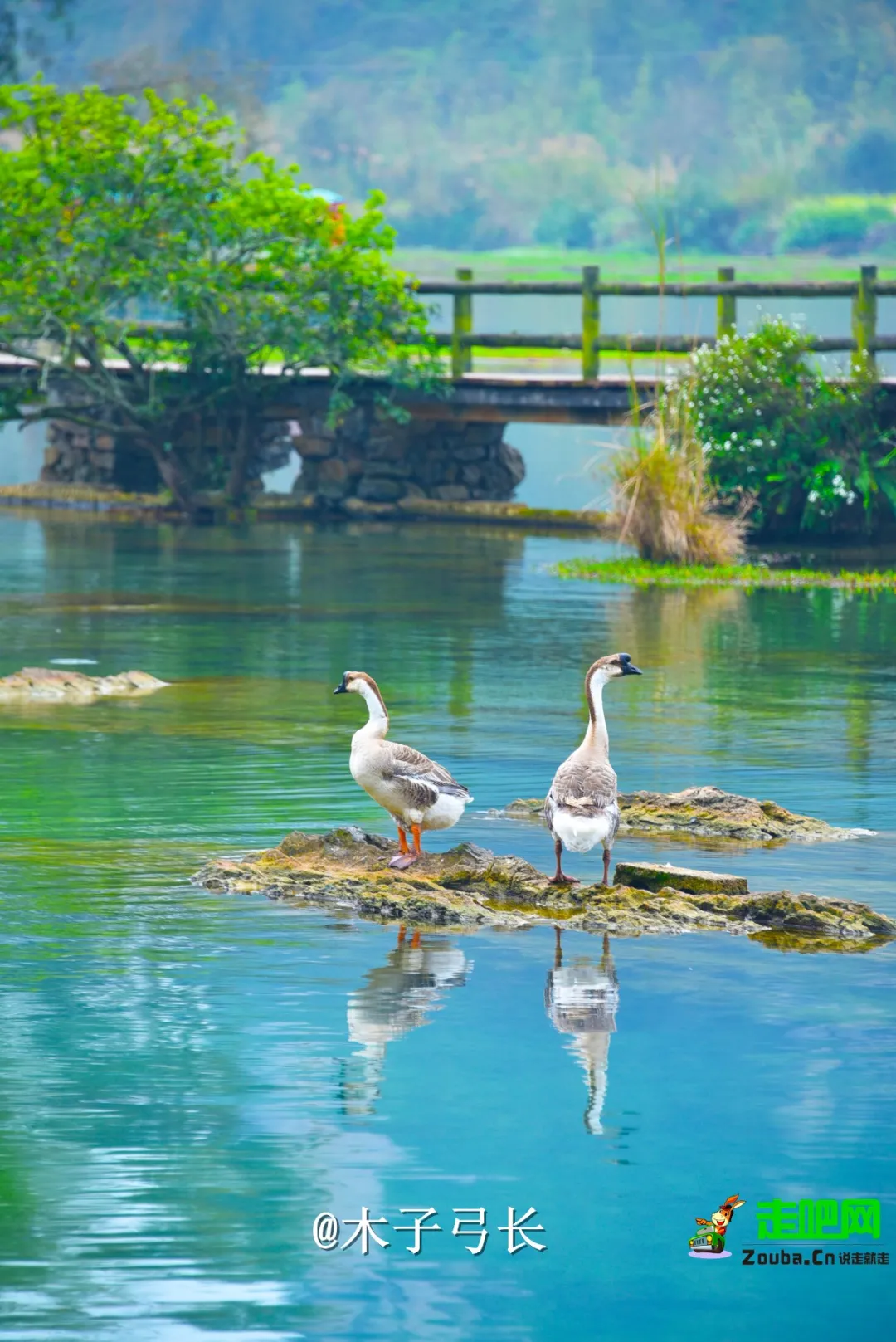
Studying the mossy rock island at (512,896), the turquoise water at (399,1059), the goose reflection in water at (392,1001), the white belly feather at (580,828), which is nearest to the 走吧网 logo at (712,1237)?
the turquoise water at (399,1059)

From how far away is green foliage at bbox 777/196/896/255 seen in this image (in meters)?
115

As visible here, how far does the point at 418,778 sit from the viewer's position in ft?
33.0

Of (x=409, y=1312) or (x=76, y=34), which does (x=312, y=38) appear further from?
(x=409, y=1312)

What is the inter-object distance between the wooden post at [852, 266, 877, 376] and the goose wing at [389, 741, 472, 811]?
1860 centimetres

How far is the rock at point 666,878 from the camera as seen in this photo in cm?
992

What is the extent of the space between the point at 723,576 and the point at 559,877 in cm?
1508

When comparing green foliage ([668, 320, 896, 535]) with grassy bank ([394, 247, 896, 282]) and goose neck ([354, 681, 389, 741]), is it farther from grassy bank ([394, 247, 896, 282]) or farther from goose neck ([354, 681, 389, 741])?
grassy bank ([394, 247, 896, 282])

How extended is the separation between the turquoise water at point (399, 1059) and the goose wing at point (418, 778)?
63cm

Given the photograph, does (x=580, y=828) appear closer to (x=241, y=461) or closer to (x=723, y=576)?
(x=723, y=576)

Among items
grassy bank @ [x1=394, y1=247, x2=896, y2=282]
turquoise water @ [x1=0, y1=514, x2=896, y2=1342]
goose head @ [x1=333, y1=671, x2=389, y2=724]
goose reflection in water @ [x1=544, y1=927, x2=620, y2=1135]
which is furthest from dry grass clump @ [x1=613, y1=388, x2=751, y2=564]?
grassy bank @ [x1=394, y1=247, x2=896, y2=282]

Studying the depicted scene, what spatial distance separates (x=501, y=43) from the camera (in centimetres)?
12706

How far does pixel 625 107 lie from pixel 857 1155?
393 feet

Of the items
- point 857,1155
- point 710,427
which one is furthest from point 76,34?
point 857,1155

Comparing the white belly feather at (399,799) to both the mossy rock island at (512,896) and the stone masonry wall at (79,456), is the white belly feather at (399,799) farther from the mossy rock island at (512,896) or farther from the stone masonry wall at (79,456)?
the stone masonry wall at (79,456)
